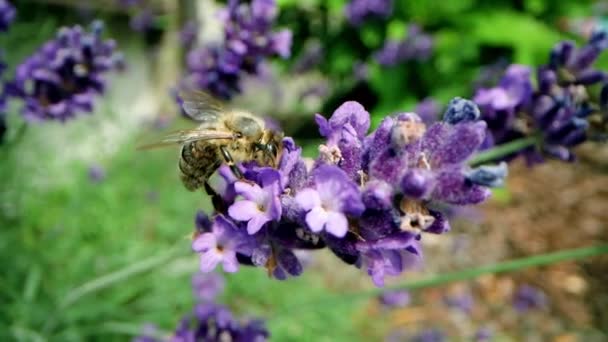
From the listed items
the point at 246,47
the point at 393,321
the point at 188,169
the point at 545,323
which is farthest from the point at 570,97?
the point at 545,323

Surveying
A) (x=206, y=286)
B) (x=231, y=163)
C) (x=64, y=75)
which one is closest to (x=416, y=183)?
(x=231, y=163)

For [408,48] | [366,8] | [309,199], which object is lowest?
[309,199]

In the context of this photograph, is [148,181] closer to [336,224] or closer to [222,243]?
[222,243]

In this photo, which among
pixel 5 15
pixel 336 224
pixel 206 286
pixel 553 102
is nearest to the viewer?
pixel 336 224

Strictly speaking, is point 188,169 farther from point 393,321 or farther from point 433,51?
point 433,51

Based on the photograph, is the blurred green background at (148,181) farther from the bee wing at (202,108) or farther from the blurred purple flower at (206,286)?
the bee wing at (202,108)

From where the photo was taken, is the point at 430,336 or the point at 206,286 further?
the point at 430,336
